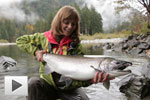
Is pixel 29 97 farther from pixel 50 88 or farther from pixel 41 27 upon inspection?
pixel 41 27

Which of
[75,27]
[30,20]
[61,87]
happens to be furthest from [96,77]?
[30,20]

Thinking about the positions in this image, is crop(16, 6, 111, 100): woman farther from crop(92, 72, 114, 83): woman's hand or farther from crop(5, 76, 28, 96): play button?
crop(92, 72, 114, 83): woman's hand

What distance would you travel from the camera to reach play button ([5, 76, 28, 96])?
9.48 ft

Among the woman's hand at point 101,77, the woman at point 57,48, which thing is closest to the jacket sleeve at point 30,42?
the woman at point 57,48

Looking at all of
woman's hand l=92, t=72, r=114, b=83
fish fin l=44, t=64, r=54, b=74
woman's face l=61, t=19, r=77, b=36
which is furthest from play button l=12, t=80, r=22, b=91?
woman's hand l=92, t=72, r=114, b=83

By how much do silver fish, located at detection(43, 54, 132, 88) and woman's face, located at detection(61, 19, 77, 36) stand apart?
0.54 m

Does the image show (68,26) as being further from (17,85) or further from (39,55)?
(17,85)

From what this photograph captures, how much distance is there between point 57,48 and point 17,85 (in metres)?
0.89

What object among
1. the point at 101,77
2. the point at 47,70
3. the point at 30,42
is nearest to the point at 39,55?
the point at 47,70

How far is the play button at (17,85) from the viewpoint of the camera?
2.89 metres

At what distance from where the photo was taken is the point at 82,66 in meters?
2.46

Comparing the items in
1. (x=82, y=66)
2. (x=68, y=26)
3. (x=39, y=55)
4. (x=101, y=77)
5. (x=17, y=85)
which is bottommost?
(x=17, y=85)

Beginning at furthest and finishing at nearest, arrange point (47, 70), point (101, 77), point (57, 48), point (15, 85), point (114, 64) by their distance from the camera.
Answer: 1. point (57, 48)
2. point (15, 85)
3. point (47, 70)
4. point (101, 77)
5. point (114, 64)

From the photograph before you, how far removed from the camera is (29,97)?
2.90 metres
